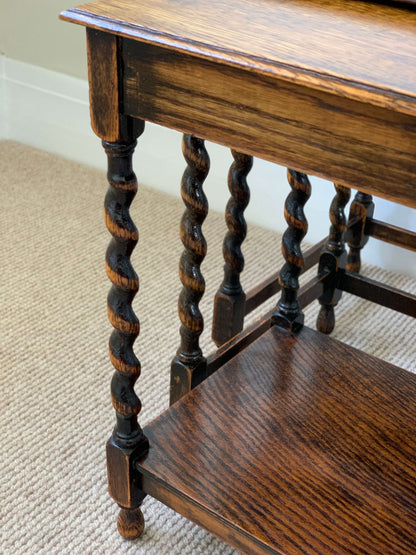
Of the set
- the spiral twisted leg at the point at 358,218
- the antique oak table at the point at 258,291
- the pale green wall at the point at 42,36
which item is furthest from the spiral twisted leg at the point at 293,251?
the pale green wall at the point at 42,36

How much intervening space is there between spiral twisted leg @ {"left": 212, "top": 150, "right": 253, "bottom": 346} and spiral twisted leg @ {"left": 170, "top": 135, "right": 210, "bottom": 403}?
17 cm

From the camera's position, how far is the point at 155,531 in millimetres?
914

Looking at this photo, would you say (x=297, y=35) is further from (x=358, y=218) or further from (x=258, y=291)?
(x=358, y=218)

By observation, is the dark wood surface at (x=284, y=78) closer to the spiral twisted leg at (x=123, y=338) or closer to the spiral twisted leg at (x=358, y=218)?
the spiral twisted leg at (x=123, y=338)

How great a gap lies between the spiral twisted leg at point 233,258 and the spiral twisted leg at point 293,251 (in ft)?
0.25

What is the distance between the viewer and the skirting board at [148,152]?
4.98 feet

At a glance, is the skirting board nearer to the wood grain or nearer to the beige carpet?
the beige carpet

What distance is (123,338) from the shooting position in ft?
2.57

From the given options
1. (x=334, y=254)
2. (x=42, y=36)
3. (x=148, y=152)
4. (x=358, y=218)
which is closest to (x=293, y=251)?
(x=334, y=254)

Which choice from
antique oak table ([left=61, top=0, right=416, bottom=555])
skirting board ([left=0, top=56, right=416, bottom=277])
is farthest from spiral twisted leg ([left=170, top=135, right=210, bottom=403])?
skirting board ([left=0, top=56, right=416, bottom=277])

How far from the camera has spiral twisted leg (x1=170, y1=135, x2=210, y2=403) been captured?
854 millimetres

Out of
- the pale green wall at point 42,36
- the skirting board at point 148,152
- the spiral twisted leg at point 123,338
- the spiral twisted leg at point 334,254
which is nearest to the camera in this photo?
the spiral twisted leg at point 123,338

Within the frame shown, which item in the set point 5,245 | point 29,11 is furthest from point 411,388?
point 29,11

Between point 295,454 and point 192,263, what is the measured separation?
25 centimetres
